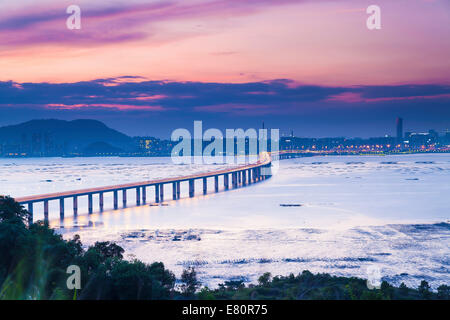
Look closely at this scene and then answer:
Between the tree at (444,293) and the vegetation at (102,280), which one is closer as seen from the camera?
the vegetation at (102,280)

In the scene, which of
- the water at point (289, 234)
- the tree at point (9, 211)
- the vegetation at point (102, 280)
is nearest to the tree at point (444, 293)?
the vegetation at point (102, 280)

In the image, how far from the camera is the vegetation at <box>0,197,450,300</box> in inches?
664

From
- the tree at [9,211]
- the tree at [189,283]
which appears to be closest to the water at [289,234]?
the tree at [189,283]

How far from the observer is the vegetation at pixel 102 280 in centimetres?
1688

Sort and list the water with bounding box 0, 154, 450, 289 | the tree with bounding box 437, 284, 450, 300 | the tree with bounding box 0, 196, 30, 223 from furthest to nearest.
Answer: the water with bounding box 0, 154, 450, 289 < the tree with bounding box 0, 196, 30, 223 < the tree with bounding box 437, 284, 450, 300

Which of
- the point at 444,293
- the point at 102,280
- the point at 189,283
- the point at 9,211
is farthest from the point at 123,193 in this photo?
the point at 102,280

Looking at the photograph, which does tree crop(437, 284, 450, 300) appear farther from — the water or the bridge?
the bridge

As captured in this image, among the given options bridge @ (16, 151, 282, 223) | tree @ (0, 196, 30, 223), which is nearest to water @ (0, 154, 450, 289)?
bridge @ (16, 151, 282, 223)

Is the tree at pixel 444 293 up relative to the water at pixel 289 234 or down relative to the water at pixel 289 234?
up

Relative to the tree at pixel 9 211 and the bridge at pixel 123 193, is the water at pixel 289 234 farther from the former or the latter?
the tree at pixel 9 211

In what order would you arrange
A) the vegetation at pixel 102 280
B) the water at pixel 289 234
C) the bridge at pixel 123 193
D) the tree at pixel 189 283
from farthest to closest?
the bridge at pixel 123 193 → the water at pixel 289 234 → the tree at pixel 189 283 → the vegetation at pixel 102 280

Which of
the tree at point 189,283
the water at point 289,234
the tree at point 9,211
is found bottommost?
the water at point 289,234

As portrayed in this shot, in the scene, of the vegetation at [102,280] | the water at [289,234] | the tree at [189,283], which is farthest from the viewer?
the water at [289,234]
